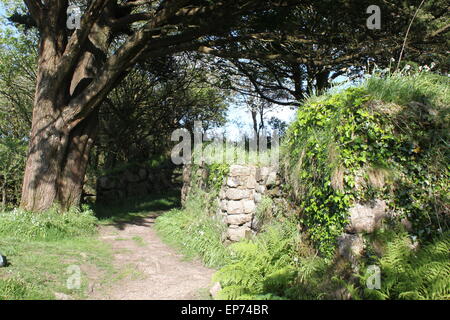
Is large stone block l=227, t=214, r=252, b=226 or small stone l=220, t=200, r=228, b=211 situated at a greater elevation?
small stone l=220, t=200, r=228, b=211

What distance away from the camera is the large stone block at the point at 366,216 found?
449 cm

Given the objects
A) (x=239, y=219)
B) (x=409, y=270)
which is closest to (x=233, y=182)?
(x=239, y=219)

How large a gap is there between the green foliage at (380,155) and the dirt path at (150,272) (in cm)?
226

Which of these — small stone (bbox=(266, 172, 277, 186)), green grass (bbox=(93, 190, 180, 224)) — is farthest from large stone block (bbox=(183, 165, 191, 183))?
small stone (bbox=(266, 172, 277, 186))

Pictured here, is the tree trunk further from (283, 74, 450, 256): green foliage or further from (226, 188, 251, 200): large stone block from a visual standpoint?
(283, 74, 450, 256): green foliage

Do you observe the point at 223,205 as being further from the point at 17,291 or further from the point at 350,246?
the point at 17,291

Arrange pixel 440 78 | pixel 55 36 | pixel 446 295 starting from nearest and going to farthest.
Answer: pixel 446 295 < pixel 440 78 < pixel 55 36

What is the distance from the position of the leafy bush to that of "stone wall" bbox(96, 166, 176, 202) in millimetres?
5261

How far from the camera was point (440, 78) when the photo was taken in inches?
221

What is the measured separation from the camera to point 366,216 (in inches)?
178

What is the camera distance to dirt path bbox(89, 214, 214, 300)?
17.5ft
